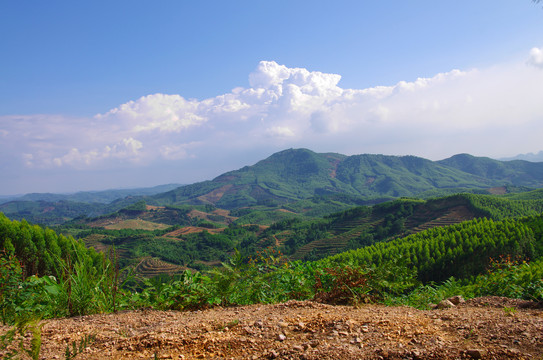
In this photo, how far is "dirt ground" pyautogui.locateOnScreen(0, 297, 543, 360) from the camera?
229 cm

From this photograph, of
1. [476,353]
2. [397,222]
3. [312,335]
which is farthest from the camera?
[397,222]

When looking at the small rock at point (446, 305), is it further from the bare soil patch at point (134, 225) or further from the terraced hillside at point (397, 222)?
the bare soil patch at point (134, 225)

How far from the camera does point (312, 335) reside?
2.68 meters

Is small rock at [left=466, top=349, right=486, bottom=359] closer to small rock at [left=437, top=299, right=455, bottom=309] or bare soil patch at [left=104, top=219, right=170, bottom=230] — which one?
small rock at [left=437, top=299, right=455, bottom=309]

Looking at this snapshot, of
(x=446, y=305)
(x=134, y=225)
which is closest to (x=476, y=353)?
(x=446, y=305)

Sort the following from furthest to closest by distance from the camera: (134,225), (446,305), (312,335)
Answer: (134,225) → (446,305) → (312,335)

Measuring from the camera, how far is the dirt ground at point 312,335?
2.29 m

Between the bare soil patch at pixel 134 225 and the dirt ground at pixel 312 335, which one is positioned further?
the bare soil patch at pixel 134 225

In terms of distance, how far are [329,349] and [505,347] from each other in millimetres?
1411

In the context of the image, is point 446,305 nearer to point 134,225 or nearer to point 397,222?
point 397,222

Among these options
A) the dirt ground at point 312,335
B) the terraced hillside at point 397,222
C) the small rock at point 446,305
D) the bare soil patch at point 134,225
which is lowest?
the bare soil patch at point 134,225

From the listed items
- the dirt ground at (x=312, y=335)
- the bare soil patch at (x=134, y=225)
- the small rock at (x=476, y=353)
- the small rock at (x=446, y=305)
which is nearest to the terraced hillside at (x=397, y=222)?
the small rock at (x=446, y=305)

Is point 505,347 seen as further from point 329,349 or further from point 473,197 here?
point 473,197

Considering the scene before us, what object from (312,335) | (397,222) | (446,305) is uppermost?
(312,335)
